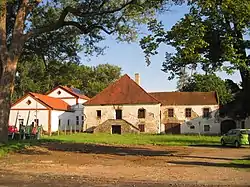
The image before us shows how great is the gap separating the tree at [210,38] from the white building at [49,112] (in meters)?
47.3

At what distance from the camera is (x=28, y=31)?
27.3 m

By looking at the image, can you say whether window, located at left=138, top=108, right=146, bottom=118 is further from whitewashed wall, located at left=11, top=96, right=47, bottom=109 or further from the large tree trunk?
the large tree trunk

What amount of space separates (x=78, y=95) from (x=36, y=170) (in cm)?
6620

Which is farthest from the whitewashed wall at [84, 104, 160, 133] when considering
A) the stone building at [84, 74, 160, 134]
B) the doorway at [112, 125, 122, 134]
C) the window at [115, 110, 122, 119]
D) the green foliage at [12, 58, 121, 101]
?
the green foliage at [12, 58, 121, 101]

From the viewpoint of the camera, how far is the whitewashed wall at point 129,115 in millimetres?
70062

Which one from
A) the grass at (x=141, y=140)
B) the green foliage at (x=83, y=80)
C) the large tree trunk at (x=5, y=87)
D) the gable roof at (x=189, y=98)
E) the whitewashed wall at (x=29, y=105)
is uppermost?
the green foliage at (x=83, y=80)

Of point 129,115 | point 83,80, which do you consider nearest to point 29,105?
point 129,115

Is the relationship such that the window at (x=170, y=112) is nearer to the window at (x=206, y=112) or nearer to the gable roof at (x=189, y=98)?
the gable roof at (x=189, y=98)

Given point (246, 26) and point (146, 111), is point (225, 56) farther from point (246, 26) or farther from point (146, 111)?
point (146, 111)

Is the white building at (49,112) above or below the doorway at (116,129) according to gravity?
above

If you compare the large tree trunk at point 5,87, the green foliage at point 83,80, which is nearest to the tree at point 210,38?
the large tree trunk at point 5,87

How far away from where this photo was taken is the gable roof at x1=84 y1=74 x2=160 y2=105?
71.2 m

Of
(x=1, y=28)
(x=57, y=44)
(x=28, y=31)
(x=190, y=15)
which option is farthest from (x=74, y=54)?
(x=190, y=15)

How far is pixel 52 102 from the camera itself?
2945 inches
